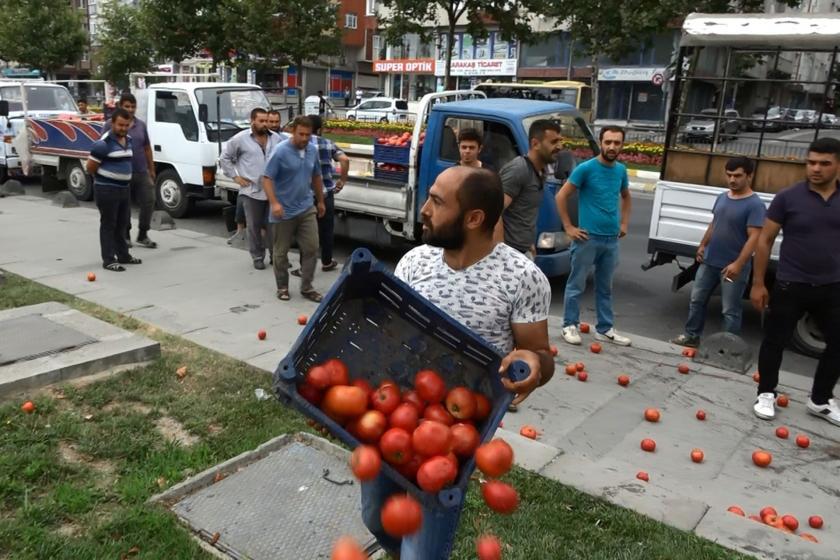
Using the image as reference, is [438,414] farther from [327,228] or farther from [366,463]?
[327,228]

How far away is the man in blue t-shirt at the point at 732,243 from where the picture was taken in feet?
20.6

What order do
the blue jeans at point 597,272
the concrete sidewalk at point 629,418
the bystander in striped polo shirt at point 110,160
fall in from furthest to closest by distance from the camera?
the bystander in striped polo shirt at point 110,160, the blue jeans at point 597,272, the concrete sidewalk at point 629,418

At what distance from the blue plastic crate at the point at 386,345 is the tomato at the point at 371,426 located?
0.04m

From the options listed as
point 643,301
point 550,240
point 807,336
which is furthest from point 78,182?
point 807,336

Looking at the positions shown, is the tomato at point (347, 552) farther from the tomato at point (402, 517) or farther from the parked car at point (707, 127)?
the parked car at point (707, 127)

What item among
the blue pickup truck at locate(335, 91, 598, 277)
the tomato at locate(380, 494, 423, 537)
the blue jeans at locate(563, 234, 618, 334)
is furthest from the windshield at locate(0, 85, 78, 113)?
the tomato at locate(380, 494, 423, 537)

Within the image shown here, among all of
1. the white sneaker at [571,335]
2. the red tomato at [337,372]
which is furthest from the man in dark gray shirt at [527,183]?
the red tomato at [337,372]

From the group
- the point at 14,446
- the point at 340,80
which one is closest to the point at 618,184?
the point at 14,446

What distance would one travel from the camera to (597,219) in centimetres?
656

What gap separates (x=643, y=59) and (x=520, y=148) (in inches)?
1398

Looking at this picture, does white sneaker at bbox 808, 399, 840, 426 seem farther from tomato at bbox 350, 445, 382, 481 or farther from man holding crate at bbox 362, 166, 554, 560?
tomato at bbox 350, 445, 382, 481

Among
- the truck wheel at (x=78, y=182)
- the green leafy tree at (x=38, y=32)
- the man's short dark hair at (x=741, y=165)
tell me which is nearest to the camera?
the man's short dark hair at (x=741, y=165)

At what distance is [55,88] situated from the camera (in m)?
16.9

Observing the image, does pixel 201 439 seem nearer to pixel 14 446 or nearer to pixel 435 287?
pixel 14 446
